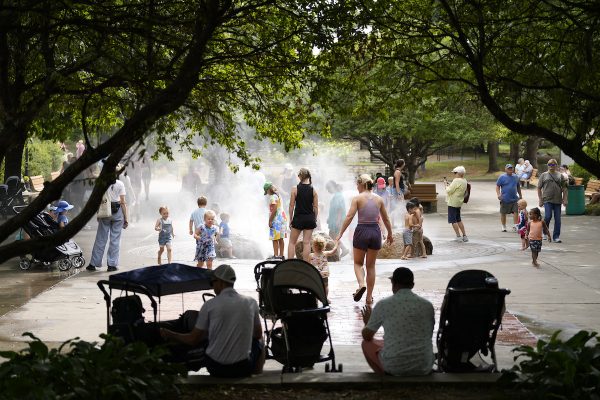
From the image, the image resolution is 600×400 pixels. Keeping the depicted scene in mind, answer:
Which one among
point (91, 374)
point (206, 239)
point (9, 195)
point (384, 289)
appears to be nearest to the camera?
point (91, 374)

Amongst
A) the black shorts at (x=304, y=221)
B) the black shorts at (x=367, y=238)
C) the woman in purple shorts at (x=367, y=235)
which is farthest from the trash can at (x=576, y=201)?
the black shorts at (x=367, y=238)

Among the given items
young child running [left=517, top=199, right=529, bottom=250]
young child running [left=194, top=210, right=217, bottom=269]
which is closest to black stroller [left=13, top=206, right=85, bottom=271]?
young child running [left=194, top=210, right=217, bottom=269]

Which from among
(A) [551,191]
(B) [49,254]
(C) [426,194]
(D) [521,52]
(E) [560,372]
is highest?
(D) [521,52]

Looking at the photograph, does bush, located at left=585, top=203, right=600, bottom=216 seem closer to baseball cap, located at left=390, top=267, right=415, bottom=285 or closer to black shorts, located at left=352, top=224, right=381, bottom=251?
black shorts, located at left=352, top=224, right=381, bottom=251

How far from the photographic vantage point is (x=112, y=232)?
16766 mm

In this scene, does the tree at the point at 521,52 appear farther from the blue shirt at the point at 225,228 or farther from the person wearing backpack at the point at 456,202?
the person wearing backpack at the point at 456,202

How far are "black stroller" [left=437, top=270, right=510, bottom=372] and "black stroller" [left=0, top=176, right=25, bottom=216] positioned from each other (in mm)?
15504

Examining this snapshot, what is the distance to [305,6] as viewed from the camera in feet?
35.2

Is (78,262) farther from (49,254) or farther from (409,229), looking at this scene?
(409,229)

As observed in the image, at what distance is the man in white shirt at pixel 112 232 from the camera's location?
16.6m

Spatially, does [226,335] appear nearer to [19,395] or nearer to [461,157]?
[19,395]

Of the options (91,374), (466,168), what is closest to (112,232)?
(91,374)

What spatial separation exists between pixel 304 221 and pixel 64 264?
4331mm

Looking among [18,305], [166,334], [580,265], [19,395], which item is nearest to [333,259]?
[580,265]
